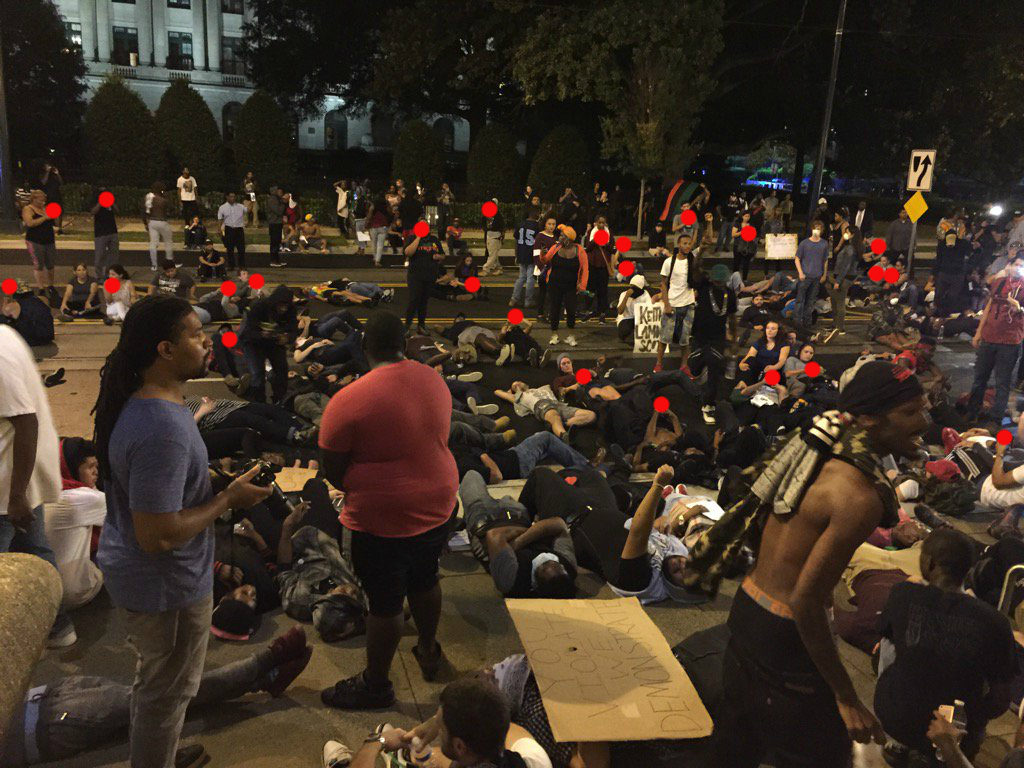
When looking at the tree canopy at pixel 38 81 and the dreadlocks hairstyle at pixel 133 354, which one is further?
the tree canopy at pixel 38 81

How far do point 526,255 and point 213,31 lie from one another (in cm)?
5100

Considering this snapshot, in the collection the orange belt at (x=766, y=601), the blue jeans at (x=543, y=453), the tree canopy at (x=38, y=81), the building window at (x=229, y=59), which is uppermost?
the building window at (x=229, y=59)

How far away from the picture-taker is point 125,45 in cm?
5531

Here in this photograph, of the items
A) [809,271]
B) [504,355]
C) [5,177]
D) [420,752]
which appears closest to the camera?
[420,752]

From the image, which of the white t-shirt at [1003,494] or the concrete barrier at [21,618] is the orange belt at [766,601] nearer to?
the concrete barrier at [21,618]

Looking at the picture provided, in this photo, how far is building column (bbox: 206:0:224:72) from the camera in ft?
183

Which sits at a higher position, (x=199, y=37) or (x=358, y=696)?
(x=199, y=37)

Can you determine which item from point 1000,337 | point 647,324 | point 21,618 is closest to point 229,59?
point 647,324

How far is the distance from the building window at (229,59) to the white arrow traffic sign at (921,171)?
172 ft

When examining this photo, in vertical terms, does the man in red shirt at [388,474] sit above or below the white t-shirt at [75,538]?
above

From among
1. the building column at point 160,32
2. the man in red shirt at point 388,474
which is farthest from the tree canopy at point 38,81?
the man in red shirt at point 388,474

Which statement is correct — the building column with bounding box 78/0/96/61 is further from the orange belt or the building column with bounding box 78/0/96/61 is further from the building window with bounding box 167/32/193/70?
the orange belt

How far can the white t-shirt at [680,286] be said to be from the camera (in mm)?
11305

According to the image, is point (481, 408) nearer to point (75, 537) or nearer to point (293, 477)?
point (293, 477)
